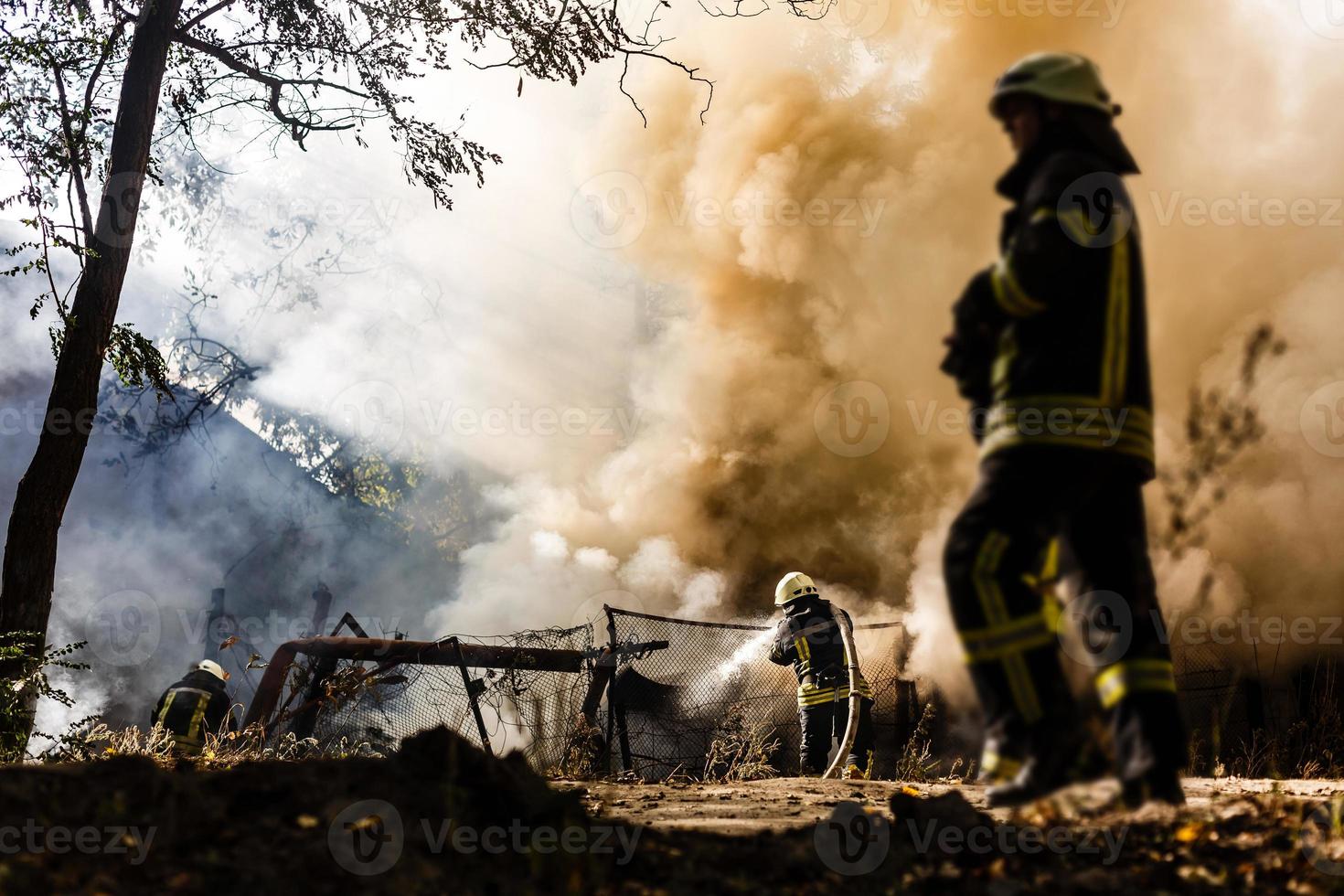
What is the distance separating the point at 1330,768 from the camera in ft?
27.3

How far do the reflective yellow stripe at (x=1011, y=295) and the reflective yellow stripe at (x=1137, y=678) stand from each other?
1.08 meters

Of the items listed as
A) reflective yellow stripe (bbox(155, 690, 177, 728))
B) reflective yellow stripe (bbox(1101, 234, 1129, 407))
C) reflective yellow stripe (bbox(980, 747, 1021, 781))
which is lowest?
reflective yellow stripe (bbox(980, 747, 1021, 781))

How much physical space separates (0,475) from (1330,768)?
81.0ft

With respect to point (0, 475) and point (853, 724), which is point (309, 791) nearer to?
point (853, 724)

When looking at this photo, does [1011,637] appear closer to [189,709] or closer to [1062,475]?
[1062,475]

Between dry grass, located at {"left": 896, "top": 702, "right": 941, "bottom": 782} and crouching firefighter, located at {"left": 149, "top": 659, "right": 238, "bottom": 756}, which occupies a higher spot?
crouching firefighter, located at {"left": 149, "top": 659, "right": 238, "bottom": 756}

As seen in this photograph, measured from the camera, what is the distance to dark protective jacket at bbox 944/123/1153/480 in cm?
266

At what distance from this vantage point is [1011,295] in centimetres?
272

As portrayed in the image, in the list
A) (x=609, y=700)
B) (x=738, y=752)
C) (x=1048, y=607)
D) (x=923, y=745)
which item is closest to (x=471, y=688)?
(x=609, y=700)

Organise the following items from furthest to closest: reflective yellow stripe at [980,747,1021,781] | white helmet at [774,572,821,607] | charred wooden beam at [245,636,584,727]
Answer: charred wooden beam at [245,636,584,727], white helmet at [774,572,821,607], reflective yellow stripe at [980,747,1021,781]

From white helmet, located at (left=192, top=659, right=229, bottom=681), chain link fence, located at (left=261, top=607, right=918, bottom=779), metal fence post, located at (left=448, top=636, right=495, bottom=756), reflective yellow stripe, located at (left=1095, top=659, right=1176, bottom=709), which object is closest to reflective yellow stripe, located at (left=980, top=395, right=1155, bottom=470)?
reflective yellow stripe, located at (left=1095, top=659, right=1176, bottom=709)

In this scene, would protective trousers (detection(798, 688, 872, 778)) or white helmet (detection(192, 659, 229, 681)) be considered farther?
white helmet (detection(192, 659, 229, 681))

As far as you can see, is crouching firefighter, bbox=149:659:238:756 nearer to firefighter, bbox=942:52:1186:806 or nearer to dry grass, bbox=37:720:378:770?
dry grass, bbox=37:720:378:770

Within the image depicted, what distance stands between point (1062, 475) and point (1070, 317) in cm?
48
